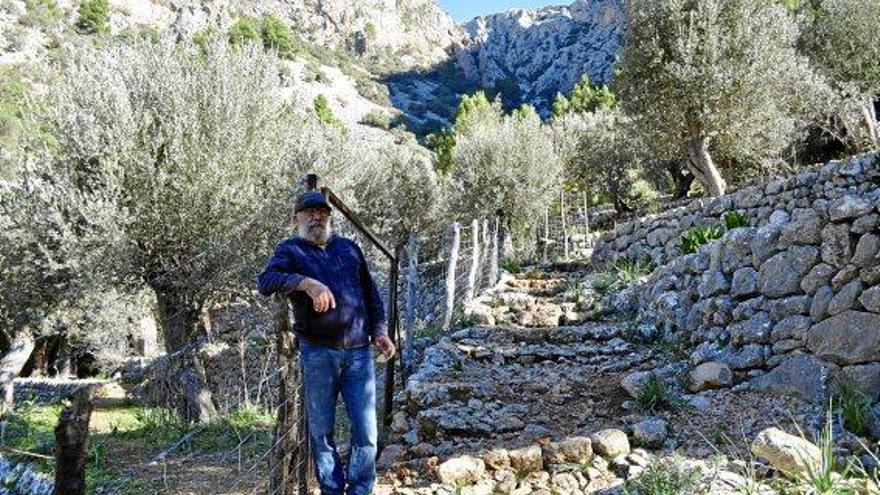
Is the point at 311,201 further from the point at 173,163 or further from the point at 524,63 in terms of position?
the point at 524,63

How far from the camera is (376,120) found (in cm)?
6925

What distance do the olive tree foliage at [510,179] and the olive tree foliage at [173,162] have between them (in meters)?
12.9

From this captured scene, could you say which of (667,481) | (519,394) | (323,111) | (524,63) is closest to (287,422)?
(667,481)

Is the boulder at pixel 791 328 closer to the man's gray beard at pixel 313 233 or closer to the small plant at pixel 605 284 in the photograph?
the small plant at pixel 605 284

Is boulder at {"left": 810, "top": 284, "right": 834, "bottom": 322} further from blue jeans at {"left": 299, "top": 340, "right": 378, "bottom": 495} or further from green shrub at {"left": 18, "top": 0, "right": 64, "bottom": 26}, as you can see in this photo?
green shrub at {"left": 18, "top": 0, "right": 64, "bottom": 26}

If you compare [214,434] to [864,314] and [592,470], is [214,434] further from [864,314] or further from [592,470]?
[864,314]

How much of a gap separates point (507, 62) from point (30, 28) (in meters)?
68.2

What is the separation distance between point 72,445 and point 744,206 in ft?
36.3

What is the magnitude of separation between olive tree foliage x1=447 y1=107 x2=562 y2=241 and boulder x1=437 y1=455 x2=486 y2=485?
17417 mm

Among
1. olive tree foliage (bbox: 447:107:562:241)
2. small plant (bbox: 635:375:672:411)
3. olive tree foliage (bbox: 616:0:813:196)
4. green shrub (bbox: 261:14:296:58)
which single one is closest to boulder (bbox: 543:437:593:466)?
small plant (bbox: 635:375:672:411)

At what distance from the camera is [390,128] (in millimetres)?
69625

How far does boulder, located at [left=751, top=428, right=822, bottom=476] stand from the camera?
12.4 ft

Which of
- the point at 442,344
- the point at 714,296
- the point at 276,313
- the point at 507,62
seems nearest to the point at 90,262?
the point at 442,344

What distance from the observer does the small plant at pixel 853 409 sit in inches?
186
